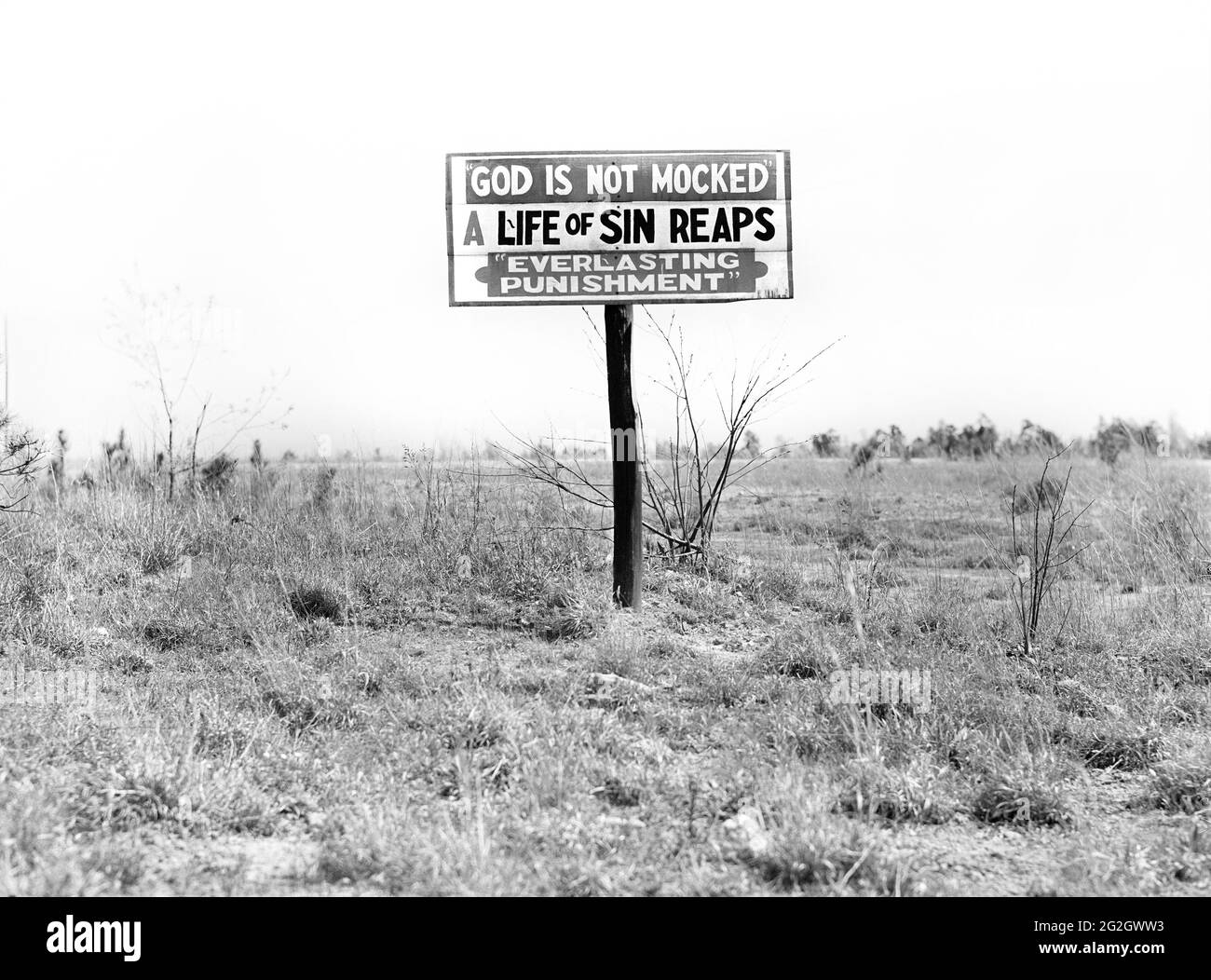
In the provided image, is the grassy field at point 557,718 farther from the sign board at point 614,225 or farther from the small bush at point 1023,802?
the sign board at point 614,225

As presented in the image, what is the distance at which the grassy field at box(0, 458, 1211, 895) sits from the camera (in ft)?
11.3

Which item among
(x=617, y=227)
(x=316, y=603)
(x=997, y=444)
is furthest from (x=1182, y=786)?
(x=997, y=444)

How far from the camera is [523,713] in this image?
4777 mm

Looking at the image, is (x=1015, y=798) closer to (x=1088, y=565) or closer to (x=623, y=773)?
(x=623, y=773)

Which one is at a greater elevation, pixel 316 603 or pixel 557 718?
pixel 316 603

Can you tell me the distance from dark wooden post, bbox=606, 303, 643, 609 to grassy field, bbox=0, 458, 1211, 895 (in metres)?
0.26

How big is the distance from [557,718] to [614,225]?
12.7ft

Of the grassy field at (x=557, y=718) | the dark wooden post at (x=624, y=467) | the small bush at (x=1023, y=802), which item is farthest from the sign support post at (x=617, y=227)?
the small bush at (x=1023, y=802)

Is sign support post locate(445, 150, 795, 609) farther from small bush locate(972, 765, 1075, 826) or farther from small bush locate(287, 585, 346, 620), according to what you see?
small bush locate(972, 765, 1075, 826)

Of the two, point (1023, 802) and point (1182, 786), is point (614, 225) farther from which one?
point (1182, 786)

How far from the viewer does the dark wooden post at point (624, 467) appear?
7.26 meters

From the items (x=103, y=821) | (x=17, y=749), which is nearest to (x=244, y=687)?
(x=17, y=749)

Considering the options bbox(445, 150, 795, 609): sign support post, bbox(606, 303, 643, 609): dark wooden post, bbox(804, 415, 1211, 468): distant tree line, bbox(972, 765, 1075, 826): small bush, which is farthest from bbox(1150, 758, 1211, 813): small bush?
bbox(804, 415, 1211, 468): distant tree line

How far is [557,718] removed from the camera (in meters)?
4.78
